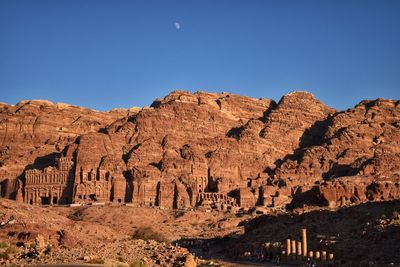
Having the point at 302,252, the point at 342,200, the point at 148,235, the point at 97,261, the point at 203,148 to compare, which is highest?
the point at 203,148

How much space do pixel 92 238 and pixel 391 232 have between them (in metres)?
26.3

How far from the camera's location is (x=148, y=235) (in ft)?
231

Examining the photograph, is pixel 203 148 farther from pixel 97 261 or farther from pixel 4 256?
pixel 97 261

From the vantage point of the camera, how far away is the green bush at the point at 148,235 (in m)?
69.4

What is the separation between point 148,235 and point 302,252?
2606 centimetres

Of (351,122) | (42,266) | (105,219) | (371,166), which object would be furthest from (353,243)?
(351,122)

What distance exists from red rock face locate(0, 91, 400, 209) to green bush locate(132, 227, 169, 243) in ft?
71.4

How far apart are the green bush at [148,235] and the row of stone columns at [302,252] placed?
890 inches

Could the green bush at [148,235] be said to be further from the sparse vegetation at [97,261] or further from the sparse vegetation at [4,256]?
the sparse vegetation at [97,261]

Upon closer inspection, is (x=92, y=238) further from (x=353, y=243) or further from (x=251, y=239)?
(x=353, y=243)

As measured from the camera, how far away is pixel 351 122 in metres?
130

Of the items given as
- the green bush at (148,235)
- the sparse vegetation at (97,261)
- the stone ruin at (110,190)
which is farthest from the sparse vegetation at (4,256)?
the stone ruin at (110,190)

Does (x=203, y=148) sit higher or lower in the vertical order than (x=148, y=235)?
higher

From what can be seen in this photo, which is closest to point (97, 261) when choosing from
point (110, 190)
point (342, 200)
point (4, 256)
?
point (4, 256)
